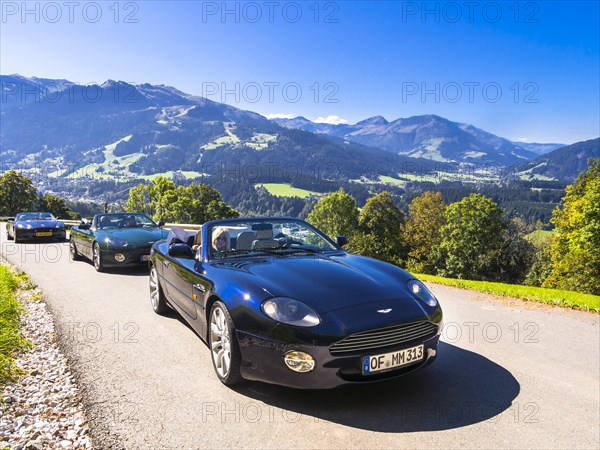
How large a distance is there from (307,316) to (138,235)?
8139 mm

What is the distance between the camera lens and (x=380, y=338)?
126 inches

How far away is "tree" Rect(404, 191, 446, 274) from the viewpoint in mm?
54812

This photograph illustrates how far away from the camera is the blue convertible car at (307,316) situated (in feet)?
10.2

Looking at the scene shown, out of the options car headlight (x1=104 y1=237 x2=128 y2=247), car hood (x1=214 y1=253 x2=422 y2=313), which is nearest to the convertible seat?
car hood (x1=214 y1=253 x2=422 y2=313)

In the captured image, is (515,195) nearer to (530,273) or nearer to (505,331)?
(530,273)

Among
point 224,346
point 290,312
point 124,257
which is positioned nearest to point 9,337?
point 224,346

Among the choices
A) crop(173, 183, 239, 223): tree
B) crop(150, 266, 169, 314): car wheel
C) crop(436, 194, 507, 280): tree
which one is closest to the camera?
crop(150, 266, 169, 314): car wheel

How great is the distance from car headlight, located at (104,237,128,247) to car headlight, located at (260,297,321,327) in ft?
24.7

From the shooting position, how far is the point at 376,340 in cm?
317

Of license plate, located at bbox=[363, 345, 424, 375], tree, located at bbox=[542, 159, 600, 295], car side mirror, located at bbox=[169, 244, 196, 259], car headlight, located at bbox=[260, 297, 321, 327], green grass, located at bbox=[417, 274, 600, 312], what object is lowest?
tree, located at bbox=[542, 159, 600, 295]

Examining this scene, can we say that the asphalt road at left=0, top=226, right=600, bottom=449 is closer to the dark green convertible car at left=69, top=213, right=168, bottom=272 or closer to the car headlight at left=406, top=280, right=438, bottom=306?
the car headlight at left=406, top=280, right=438, bottom=306

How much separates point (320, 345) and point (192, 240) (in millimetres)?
3290

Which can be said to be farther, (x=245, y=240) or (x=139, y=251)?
(x=139, y=251)

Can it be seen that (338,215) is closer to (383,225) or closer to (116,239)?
(383,225)
